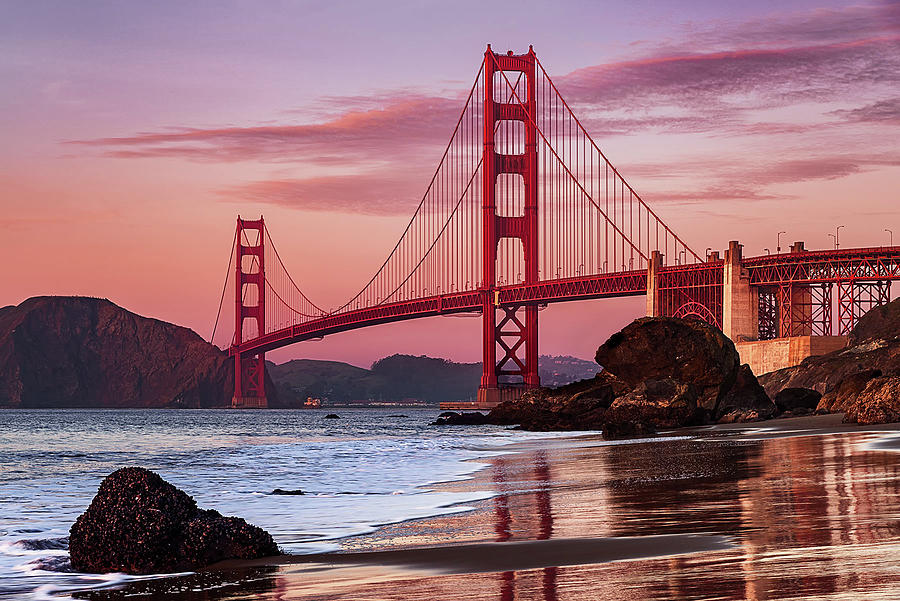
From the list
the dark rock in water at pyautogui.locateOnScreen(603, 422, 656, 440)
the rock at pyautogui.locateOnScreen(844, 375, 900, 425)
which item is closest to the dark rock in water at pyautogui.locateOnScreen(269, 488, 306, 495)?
the rock at pyautogui.locateOnScreen(844, 375, 900, 425)

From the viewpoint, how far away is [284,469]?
21250 mm

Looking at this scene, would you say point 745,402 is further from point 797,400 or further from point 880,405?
point 880,405

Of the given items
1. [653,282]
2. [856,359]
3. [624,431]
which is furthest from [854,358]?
[653,282]

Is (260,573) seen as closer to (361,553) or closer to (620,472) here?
(361,553)

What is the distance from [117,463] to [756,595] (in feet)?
72.0

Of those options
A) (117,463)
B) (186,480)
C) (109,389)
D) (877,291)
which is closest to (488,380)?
(877,291)

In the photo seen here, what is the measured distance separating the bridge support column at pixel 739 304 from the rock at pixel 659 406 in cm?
3360

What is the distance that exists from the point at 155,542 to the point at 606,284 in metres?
75.9

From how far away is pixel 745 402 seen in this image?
1697 inches

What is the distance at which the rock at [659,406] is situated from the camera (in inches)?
1555

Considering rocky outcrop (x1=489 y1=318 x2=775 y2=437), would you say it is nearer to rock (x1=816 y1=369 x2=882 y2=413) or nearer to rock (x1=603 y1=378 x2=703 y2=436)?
rock (x1=603 y1=378 x2=703 y2=436)

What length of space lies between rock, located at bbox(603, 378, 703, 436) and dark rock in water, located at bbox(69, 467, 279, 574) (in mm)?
30464

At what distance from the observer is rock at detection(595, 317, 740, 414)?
142 ft

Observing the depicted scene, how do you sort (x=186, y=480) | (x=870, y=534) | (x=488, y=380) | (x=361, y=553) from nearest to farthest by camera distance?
(x=870, y=534), (x=361, y=553), (x=186, y=480), (x=488, y=380)
